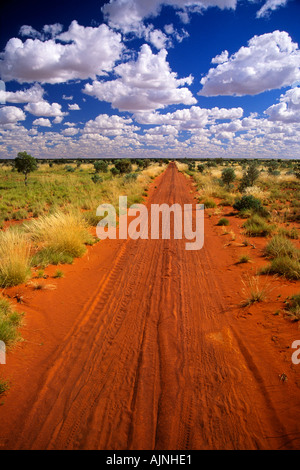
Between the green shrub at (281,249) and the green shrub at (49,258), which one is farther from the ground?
the green shrub at (281,249)

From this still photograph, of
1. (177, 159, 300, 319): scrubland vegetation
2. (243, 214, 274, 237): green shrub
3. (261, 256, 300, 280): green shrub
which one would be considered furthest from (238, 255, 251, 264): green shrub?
(243, 214, 274, 237): green shrub

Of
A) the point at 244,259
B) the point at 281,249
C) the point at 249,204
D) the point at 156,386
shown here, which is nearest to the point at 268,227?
the point at 281,249

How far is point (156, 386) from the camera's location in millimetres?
3117

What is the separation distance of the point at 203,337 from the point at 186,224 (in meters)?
7.07

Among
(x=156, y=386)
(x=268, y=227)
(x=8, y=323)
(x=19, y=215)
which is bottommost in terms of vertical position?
(x=156, y=386)

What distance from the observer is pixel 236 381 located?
3.18m

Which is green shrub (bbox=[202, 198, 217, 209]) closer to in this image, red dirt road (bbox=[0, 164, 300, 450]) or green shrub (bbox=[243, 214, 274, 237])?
green shrub (bbox=[243, 214, 274, 237])

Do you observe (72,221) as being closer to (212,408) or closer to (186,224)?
(186,224)

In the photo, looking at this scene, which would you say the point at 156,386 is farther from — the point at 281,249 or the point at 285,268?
the point at 281,249

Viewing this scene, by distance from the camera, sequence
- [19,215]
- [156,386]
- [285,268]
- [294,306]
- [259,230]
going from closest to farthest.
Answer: [156,386] < [294,306] < [285,268] < [259,230] < [19,215]

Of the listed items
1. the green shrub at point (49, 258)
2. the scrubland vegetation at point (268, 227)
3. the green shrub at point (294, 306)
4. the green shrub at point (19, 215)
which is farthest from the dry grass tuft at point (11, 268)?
the green shrub at point (19, 215)

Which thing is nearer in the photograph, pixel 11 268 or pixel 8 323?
pixel 8 323

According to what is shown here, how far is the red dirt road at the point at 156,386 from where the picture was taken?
2.54m

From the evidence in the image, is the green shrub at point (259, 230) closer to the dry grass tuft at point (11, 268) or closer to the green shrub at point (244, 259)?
the green shrub at point (244, 259)
